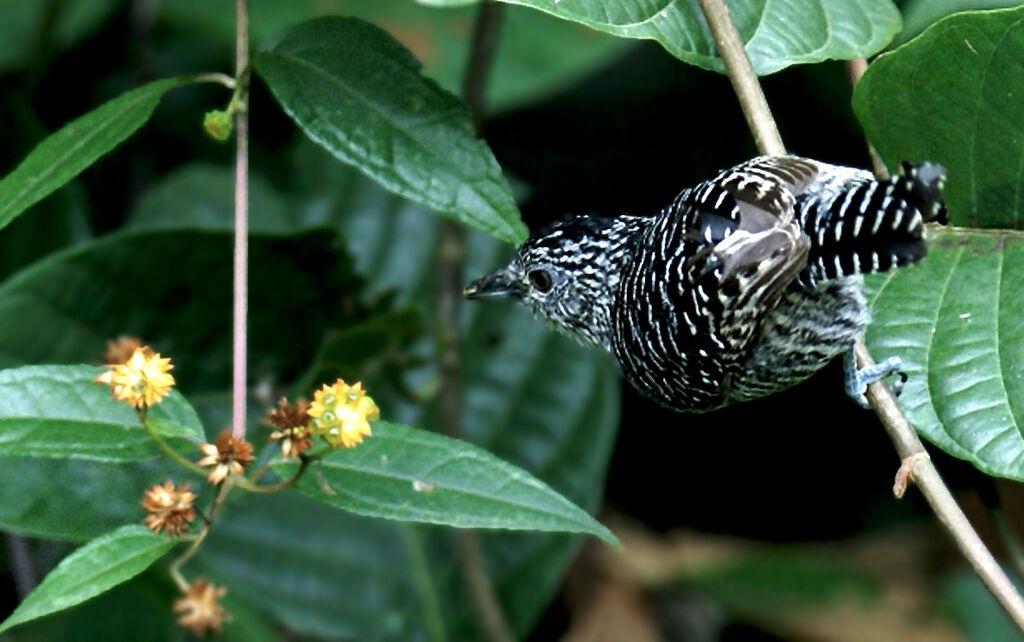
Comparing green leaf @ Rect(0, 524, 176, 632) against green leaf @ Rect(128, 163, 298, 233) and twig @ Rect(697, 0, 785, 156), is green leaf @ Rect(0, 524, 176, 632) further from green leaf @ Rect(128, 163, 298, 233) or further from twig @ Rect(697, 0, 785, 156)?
green leaf @ Rect(128, 163, 298, 233)

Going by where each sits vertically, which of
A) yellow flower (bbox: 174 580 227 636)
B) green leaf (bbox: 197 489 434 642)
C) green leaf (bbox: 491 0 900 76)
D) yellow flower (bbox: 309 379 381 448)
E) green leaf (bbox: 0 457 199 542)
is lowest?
green leaf (bbox: 197 489 434 642)

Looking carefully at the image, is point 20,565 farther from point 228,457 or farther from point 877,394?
point 877,394

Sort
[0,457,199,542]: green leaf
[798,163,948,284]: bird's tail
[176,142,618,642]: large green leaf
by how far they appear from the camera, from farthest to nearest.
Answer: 1. [176,142,618,642]: large green leaf
2. [0,457,199,542]: green leaf
3. [798,163,948,284]: bird's tail

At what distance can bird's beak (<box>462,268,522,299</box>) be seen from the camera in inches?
119

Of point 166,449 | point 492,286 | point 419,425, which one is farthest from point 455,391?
point 166,449

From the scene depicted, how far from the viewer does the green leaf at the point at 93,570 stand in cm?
155

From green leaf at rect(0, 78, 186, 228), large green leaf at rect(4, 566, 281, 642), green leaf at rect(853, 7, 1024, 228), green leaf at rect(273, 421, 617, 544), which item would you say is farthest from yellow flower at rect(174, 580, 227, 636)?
green leaf at rect(853, 7, 1024, 228)

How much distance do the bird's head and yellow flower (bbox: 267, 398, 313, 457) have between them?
1.25m

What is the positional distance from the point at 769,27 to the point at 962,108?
34cm

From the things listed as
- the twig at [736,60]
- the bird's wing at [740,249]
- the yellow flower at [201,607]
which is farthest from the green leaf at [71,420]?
the twig at [736,60]

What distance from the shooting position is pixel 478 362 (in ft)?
12.0

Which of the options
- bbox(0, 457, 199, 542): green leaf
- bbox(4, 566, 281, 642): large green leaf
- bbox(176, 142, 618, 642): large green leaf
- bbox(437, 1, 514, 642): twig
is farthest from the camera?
bbox(176, 142, 618, 642): large green leaf

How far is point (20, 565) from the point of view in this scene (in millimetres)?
2748

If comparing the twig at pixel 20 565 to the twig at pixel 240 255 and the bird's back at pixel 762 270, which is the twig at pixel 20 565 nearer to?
the twig at pixel 240 255
